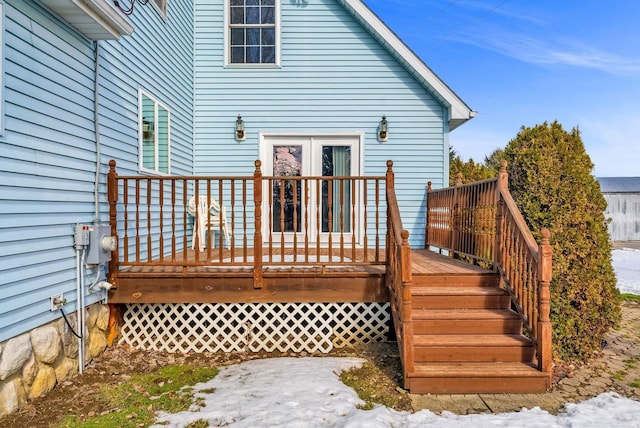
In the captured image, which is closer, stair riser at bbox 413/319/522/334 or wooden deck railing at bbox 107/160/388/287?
stair riser at bbox 413/319/522/334

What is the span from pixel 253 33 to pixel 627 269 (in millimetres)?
10675

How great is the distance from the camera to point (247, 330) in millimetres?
4527

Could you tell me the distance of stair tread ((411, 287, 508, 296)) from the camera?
4008mm

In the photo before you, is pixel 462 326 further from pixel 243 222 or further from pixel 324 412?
pixel 243 222

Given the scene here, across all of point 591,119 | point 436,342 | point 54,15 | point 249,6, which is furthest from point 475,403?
point 591,119

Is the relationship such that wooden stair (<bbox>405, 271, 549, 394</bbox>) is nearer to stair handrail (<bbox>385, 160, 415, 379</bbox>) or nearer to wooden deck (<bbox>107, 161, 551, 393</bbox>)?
wooden deck (<bbox>107, 161, 551, 393</bbox>)

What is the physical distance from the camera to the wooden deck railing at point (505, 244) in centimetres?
340

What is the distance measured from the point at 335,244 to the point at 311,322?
82.5 inches

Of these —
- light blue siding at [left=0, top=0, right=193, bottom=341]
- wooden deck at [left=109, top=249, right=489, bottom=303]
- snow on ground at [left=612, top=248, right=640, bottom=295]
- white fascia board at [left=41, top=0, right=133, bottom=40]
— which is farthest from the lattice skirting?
snow on ground at [left=612, top=248, right=640, bottom=295]

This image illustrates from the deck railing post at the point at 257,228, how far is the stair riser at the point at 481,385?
1.81 meters

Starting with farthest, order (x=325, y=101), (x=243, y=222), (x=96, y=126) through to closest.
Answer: (x=325, y=101), (x=243, y=222), (x=96, y=126)

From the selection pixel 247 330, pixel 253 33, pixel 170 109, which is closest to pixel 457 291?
pixel 247 330

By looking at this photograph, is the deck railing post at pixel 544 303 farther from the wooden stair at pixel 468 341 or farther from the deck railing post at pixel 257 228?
the deck railing post at pixel 257 228

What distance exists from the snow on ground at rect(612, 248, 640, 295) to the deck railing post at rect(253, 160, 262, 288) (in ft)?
24.3
